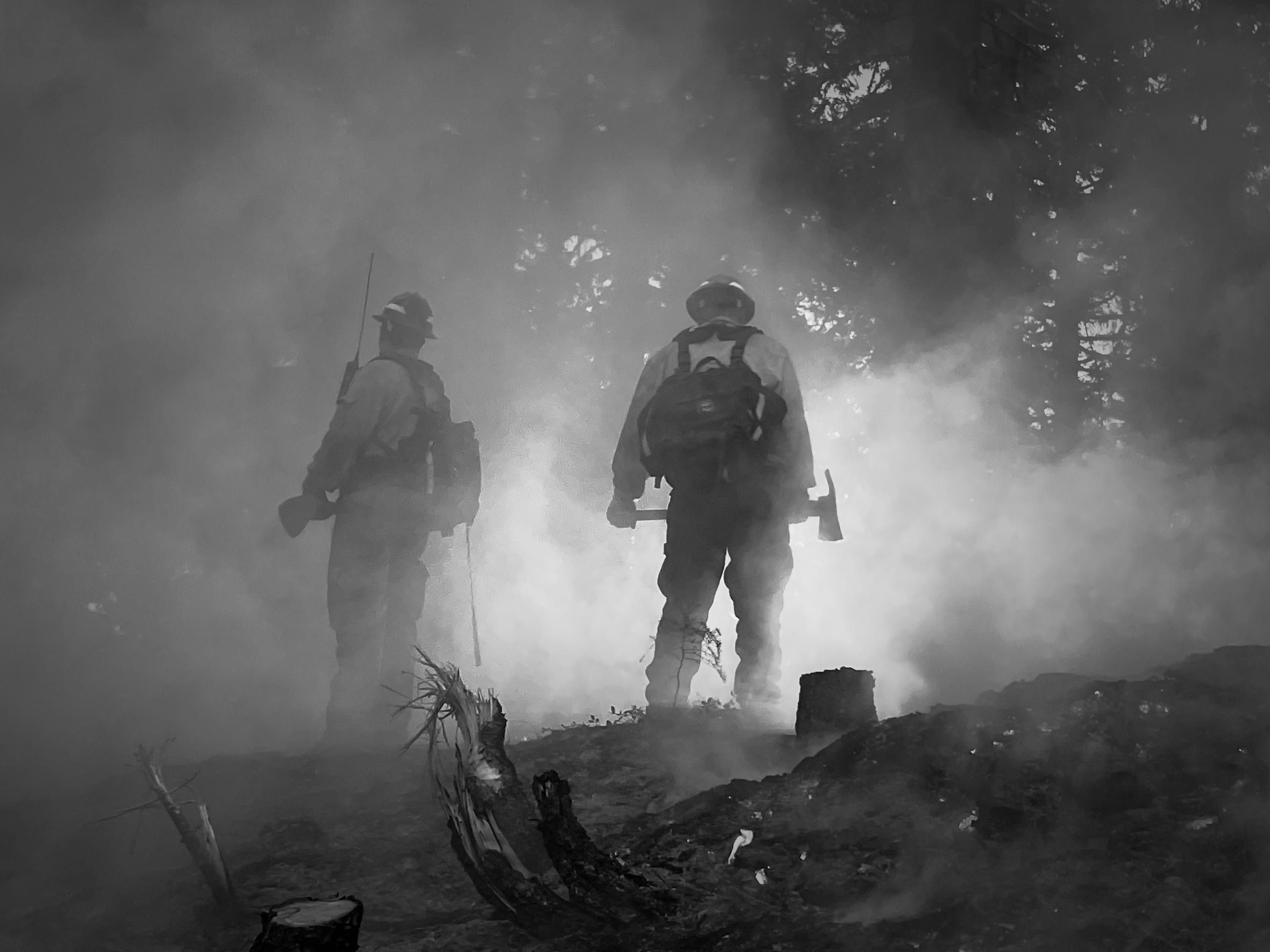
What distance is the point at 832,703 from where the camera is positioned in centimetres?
418

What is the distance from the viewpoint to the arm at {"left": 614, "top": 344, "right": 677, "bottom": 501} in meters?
5.96

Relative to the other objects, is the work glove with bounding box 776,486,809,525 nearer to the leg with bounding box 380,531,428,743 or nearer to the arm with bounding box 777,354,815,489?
the arm with bounding box 777,354,815,489

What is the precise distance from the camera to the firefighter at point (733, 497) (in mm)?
5527

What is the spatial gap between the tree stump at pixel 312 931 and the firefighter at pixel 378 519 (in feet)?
12.4

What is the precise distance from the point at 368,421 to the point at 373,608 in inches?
49.4

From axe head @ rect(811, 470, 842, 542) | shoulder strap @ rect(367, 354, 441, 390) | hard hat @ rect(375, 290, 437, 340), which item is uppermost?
hard hat @ rect(375, 290, 437, 340)

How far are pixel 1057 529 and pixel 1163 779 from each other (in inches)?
273

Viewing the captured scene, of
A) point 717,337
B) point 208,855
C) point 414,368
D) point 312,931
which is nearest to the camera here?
point 312,931

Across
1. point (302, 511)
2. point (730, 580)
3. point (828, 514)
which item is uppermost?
point (302, 511)

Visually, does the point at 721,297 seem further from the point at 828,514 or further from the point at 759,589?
the point at 759,589

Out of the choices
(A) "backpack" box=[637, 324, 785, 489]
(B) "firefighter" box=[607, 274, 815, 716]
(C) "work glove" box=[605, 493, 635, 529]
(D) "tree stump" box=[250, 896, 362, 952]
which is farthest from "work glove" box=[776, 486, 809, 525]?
(D) "tree stump" box=[250, 896, 362, 952]

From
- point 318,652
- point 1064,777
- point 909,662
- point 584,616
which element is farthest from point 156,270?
point 1064,777

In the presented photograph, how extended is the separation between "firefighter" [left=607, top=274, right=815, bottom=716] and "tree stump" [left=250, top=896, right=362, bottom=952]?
3364mm

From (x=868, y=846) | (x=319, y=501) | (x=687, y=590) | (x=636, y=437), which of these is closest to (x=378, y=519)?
(x=319, y=501)
